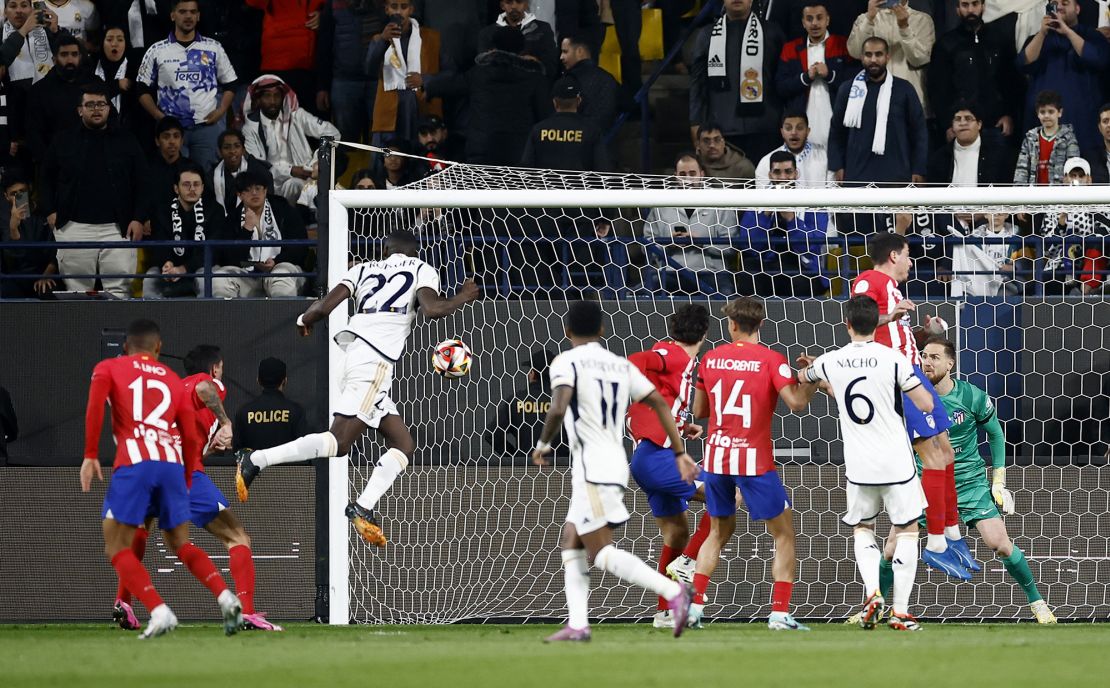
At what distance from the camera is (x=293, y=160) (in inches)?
654

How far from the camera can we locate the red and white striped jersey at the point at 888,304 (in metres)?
9.43

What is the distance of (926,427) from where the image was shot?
9.19 metres

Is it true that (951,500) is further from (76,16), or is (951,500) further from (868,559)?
(76,16)

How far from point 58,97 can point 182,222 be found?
198 centimetres

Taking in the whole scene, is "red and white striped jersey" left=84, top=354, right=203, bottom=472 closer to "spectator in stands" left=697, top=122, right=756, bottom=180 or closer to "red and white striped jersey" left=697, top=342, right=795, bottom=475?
"red and white striped jersey" left=697, top=342, right=795, bottom=475

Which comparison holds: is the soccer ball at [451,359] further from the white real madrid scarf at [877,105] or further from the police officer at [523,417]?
the white real madrid scarf at [877,105]

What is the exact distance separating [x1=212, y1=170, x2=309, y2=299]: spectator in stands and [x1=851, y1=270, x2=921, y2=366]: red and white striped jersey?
305 inches

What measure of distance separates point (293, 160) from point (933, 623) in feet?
30.7

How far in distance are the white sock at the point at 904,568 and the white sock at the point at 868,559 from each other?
14cm

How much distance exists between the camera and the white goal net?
39.2 ft

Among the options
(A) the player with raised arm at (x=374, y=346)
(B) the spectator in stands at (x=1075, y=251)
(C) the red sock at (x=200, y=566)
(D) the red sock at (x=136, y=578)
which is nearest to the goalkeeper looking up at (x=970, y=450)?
(A) the player with raised arm at (x=374, y=346)

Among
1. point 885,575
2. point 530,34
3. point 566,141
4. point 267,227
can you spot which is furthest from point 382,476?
point 530,34

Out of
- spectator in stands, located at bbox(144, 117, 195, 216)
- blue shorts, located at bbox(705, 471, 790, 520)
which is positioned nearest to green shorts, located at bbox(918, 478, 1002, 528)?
blue shorts, located at bbox(705, 471, 790, 520)

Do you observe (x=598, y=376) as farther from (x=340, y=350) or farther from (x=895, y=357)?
(x=340, y=350)
